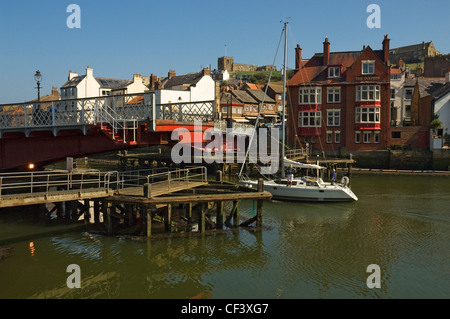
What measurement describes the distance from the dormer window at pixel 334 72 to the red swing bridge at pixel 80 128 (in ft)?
118

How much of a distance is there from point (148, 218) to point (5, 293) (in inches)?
314

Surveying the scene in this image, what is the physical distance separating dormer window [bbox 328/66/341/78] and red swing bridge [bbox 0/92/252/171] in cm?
3581

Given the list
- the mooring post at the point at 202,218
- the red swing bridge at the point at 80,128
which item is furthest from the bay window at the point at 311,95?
the mooring post at the point at 202,218

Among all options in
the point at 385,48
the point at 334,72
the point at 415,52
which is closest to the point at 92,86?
the point at 334,72

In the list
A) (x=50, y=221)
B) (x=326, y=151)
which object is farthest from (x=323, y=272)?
(x=326, y=151)

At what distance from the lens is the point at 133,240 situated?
22.0 metres

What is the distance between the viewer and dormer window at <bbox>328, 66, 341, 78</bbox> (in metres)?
59.9

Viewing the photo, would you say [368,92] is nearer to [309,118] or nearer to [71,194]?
[309,118]

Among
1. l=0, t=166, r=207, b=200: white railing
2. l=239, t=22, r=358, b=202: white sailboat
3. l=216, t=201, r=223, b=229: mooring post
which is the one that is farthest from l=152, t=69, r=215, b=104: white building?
l=216, t=201, r=223, b=229: mooring post

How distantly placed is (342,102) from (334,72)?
4846 mm

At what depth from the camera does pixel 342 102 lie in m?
59.2

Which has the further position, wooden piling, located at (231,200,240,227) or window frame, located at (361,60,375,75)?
window frame, located at (361,60,375,75)

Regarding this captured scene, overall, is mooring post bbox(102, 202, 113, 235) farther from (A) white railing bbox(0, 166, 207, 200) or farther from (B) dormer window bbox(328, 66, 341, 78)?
(B) dormer window bbox(328, 66, 341, 78)

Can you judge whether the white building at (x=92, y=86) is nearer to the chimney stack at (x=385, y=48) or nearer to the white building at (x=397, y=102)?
the chimney stack at (x=385, y=48)
